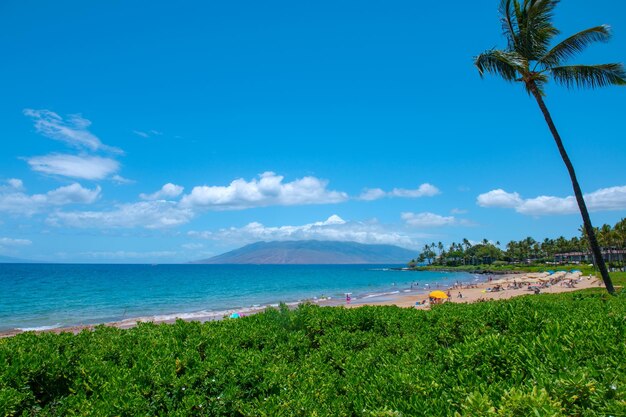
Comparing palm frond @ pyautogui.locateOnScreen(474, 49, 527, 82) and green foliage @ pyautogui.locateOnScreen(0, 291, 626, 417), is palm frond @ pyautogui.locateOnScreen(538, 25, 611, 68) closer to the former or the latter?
palm frond @ pyautogui.locateOnScreen(474, 49, 527, 82)

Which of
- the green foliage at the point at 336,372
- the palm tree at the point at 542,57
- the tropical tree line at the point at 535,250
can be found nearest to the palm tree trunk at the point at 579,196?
the palm tree at the point at 542,57

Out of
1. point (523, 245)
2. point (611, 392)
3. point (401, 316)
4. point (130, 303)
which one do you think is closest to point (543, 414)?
point (611, 392)

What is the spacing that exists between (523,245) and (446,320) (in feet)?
539

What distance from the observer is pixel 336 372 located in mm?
4832

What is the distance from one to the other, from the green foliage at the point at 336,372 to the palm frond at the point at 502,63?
12253 mm

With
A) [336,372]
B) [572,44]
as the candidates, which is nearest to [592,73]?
[572,44]

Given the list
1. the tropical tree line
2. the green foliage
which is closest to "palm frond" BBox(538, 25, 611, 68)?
the green foliage

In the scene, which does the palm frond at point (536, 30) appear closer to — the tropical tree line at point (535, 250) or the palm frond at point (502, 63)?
the palm frond at point (502, 63)

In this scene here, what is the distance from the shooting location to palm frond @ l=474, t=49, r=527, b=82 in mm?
15766

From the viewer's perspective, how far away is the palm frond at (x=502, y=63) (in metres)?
15.8

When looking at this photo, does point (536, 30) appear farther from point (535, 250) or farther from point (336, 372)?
point (535, 250)

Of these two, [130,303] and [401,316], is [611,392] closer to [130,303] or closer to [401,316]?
[401,316]

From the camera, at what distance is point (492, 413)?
7.91ft

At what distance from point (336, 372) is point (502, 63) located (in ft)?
53.0
